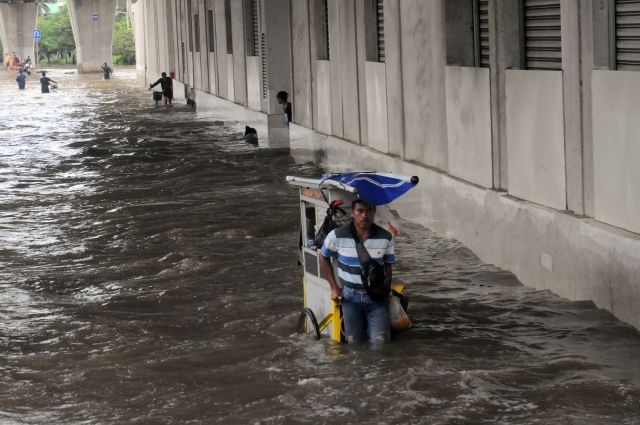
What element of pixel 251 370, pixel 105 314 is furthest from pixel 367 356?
pixel 105 314

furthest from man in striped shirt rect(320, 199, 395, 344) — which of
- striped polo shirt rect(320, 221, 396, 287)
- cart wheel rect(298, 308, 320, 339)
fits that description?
cart wheel rect(298, 308, 320, 339)

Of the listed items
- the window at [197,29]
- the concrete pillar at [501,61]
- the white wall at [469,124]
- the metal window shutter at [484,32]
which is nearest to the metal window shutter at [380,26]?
the white wall at [469,124]

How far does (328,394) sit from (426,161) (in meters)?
7.93

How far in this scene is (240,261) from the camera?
565 inches

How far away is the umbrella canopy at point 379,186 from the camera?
9.19m

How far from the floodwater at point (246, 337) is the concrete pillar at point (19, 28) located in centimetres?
8020

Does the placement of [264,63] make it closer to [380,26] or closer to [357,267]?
[380,26]

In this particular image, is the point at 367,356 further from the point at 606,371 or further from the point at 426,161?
the point at 426,161

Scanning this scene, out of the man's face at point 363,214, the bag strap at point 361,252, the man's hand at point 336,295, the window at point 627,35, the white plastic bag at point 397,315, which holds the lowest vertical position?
the white plastic bag at point 397,315

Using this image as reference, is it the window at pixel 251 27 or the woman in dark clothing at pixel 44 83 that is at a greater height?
the window at pixel 251 27

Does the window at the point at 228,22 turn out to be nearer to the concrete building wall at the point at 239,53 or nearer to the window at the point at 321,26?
the concrete building wall at the point at 239,53

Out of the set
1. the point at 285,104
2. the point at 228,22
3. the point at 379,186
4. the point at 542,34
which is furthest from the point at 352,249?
the point at 228,22

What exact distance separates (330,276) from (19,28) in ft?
303

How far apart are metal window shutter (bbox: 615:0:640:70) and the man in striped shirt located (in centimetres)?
273
